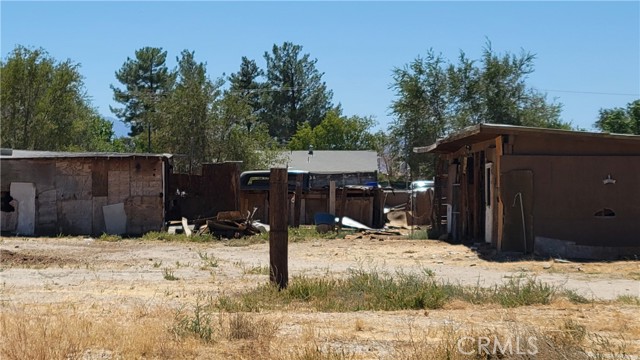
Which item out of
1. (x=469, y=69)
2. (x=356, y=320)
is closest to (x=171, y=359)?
(x=356, y=320)

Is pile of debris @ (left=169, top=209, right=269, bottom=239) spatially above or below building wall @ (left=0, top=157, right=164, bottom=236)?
below

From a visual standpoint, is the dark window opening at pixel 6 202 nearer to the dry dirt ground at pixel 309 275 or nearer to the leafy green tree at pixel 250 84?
the dry dirt ground at pixel 309 275

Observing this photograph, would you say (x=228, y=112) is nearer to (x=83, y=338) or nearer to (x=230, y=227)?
(x=230, y=227)

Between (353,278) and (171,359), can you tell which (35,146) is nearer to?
(353,278)

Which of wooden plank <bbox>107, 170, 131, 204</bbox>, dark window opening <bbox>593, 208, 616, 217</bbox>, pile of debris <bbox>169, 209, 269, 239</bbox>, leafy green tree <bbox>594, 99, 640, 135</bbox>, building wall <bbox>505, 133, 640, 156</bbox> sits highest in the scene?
leafy green tree <bbox>594, 99, 640, 135</bbox>

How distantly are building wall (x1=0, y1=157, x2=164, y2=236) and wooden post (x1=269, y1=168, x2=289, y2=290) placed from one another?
52.9 ft

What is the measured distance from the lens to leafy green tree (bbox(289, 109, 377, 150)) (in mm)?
75000

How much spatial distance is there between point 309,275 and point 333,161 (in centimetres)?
4050

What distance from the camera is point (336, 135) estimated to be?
78750mm

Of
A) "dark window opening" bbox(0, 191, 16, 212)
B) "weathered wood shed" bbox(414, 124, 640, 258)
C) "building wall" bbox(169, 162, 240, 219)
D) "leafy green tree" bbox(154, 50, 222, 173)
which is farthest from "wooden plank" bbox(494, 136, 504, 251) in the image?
"leafy green tree" bbox(154, 50, 222, 173)

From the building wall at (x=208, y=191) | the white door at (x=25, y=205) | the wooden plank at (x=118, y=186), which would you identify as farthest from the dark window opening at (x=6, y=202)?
the building wall at (x=208, y=191)

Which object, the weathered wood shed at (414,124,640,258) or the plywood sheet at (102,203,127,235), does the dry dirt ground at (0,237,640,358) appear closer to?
the weathered wood shed at (414,124,640,258)

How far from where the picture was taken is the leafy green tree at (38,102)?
1838 inches

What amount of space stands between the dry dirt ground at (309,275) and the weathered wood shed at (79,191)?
2.21m
